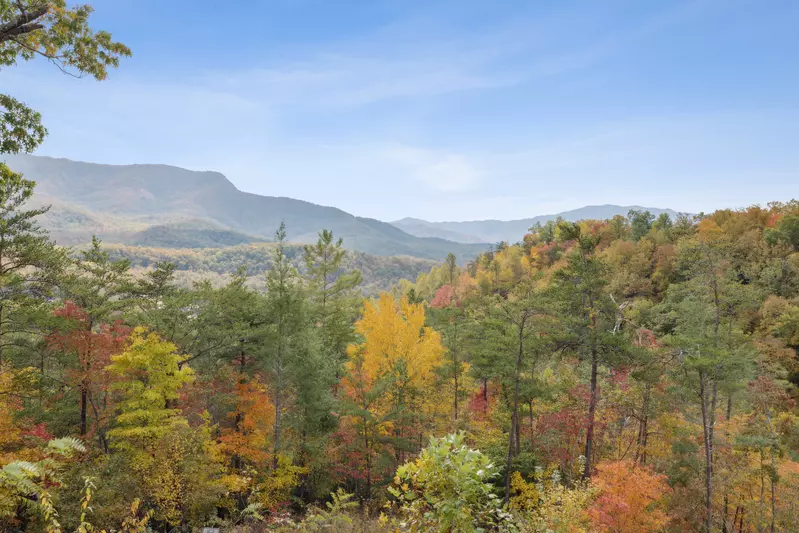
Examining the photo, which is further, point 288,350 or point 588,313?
point 288,350

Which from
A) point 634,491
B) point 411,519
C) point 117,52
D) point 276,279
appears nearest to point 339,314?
point 276,279

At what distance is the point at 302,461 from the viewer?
77.4 ft

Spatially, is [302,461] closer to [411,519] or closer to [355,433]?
[355,433]

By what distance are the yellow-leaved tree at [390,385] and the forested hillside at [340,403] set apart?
172mm

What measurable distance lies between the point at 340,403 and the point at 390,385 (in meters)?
3.11

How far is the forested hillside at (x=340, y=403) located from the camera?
15.8 meters

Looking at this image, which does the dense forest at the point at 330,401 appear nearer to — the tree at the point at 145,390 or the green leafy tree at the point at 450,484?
the tree at the point at 145,390

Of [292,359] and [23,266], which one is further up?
[23,266]

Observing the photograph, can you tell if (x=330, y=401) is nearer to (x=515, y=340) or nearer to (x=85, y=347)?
(x=515, y=340)

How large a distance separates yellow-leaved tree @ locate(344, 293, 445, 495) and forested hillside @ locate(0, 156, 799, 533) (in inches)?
6.8

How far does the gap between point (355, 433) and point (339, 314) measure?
9.57 metres

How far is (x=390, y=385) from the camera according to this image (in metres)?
23.3

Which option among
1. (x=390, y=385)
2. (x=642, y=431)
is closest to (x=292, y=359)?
(x=390, y=385)

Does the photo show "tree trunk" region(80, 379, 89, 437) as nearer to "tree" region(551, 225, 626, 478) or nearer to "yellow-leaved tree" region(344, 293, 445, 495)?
"yellow-leaved tree" region(344, 293, 445, 495)
